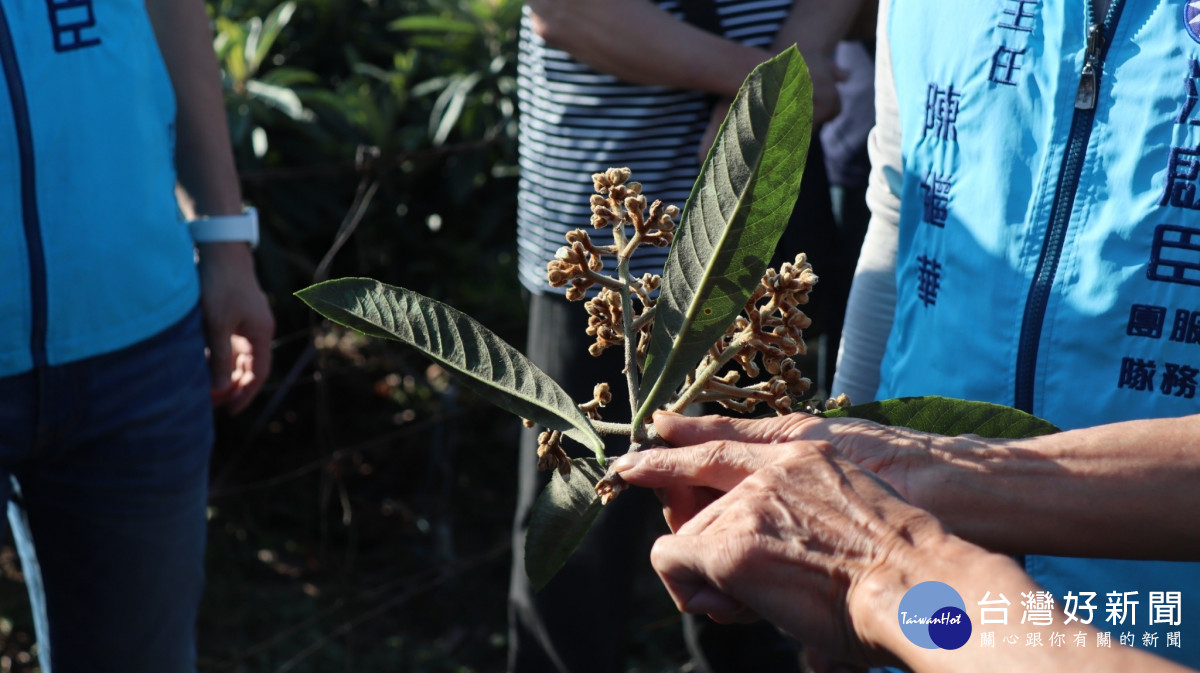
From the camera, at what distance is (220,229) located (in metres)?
2.00

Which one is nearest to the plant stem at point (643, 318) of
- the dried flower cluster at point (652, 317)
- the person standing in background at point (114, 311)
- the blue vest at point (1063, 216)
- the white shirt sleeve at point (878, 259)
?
the dried flower cluster at point (652, 317)

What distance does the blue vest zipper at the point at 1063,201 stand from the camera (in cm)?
115

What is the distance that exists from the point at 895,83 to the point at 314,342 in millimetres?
2145

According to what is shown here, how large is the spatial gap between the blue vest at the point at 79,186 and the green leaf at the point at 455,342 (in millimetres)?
815

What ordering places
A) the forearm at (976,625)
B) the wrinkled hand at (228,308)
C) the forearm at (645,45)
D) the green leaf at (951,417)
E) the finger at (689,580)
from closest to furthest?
the forearm at (976,625)
the finger at (689,580)
the green leaf at (951,417)
the forearm at (645,45)
the wrinkled hand at (228,308)

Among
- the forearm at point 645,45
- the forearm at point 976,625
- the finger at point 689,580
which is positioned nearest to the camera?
the forearm at point 976,625

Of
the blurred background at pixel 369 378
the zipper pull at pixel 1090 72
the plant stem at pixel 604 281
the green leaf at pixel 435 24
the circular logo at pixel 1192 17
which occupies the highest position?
the green leaf at pixel 435 24

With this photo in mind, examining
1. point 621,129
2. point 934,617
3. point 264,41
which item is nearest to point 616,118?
point 621,129

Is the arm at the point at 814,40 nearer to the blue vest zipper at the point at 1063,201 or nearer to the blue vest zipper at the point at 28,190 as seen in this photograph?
the blue vest zipper at the point at 1063,201

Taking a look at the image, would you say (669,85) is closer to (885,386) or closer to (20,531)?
(885,386)

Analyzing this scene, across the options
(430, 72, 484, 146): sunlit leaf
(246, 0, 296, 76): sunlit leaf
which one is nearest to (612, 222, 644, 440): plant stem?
(430, 72, 484, 146): sunlit leaf

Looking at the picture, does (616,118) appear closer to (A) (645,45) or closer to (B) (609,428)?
(A) (645,45)

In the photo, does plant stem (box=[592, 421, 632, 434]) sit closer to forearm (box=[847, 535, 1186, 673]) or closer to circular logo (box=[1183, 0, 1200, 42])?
forearm (box=[847, 535, 1186, 673])

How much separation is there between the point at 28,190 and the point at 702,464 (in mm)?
1185
